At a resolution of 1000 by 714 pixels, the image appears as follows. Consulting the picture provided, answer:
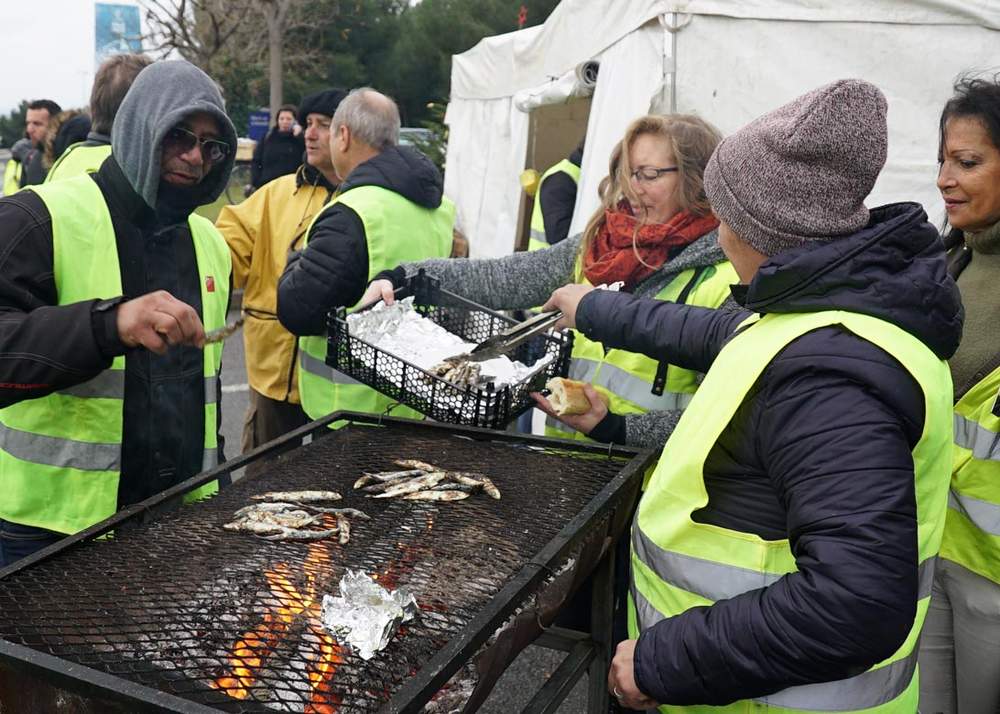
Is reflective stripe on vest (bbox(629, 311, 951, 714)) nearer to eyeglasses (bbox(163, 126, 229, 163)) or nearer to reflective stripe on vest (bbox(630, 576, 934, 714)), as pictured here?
reflective stripe on vest (bbox(630, 576, 934, 714))

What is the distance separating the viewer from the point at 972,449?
2221 mm

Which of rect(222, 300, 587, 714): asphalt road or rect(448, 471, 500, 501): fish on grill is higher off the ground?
rect(448, 471, 500, 501): fish on grill

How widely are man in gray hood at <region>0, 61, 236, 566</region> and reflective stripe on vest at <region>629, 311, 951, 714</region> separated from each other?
4.02 ft

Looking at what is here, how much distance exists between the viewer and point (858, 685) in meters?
1.48

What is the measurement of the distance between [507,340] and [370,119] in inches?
60.4

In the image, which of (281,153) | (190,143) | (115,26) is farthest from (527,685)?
(115,26)

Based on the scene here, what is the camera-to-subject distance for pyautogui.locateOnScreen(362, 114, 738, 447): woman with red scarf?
2.37 m

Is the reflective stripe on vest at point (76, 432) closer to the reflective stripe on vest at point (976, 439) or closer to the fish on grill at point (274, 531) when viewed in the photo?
the fish on grill at point (274, 531)

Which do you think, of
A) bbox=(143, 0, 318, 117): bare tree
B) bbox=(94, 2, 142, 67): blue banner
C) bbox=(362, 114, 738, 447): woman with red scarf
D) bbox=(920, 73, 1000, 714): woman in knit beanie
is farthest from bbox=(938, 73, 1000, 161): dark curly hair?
bbox=(94, 2, 142, 67): blue banner

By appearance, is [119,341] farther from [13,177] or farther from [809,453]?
[13,177]

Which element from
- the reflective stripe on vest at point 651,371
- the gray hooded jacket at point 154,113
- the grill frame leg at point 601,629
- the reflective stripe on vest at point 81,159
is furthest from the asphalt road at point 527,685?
the reflective stripe on vest at point 81,159

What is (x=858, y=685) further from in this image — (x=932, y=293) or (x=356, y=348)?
(x=356, y=348)

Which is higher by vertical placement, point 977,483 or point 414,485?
point 977,483

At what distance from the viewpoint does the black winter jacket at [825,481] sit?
4.09 ft
